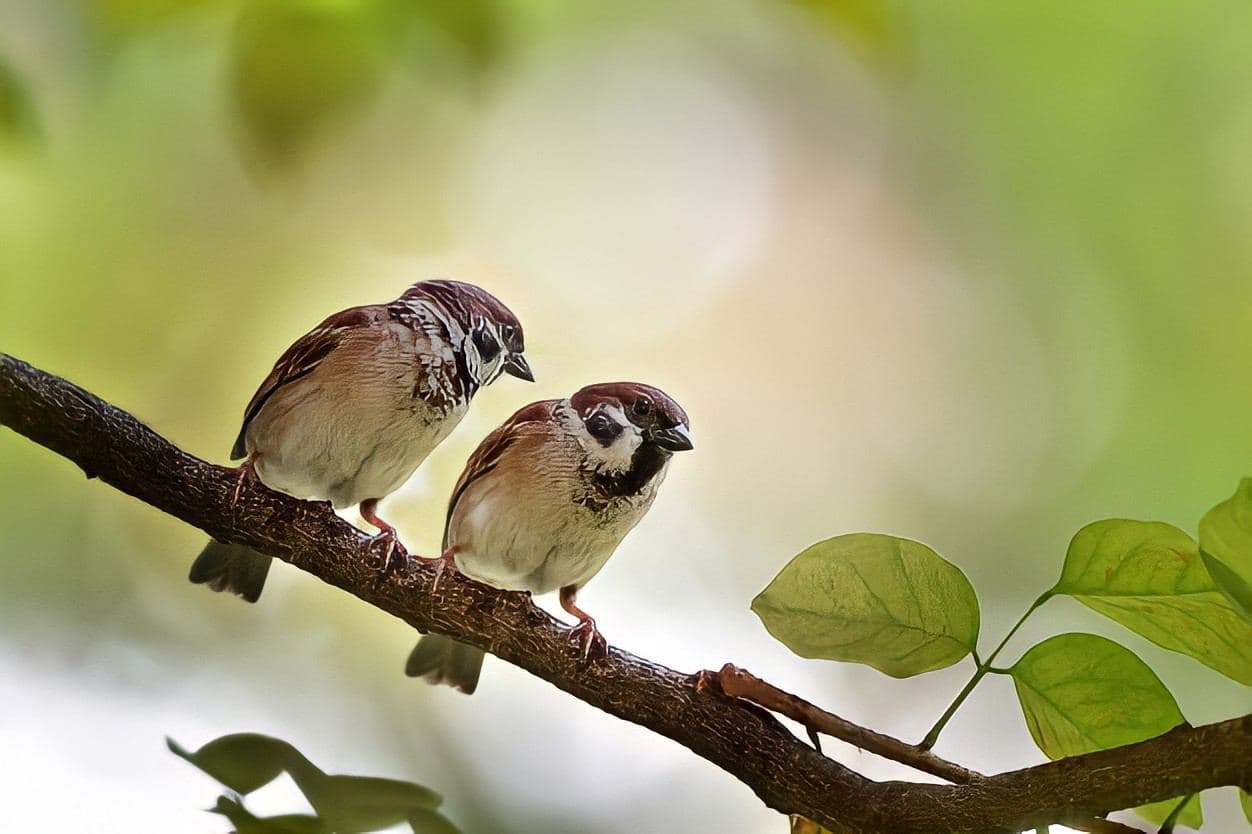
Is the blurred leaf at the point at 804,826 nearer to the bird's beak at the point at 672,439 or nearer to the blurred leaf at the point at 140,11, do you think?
the bird's beak at the point at 672,439

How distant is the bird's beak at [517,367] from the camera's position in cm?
58

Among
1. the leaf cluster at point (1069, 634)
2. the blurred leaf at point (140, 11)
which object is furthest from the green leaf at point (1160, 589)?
the blurred leaf at point (140, 11)

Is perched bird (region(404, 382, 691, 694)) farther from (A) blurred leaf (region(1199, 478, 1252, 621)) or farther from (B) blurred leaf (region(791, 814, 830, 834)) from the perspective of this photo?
(A) blurred leaf (region(1199, 478, 1252, 621))

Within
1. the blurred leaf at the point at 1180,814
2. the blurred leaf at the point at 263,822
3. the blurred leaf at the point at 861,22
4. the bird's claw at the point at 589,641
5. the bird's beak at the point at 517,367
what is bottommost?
the blurred leaf at the point at 263,822

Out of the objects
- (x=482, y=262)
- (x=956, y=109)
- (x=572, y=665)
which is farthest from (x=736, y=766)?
(x=956, y=109)

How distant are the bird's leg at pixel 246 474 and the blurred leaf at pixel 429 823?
0.72ft

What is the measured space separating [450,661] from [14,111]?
1.40ft

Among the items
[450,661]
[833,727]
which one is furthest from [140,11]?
[833,727]

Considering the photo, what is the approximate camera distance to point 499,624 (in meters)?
0.55

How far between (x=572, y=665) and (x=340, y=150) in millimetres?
358

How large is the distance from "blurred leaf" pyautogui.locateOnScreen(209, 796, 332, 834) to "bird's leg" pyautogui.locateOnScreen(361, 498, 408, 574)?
157 millimetres

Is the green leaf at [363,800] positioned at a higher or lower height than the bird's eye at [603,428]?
lower

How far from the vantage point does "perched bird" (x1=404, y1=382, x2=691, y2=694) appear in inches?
21.7

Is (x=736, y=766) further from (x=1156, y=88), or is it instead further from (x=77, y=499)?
(x=1156, y=88)
